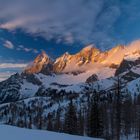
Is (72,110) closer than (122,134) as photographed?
Yes

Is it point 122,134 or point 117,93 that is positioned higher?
point 117,93

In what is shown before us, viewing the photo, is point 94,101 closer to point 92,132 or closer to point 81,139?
point 92,132

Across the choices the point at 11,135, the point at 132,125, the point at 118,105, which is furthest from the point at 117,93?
the point at 132,125

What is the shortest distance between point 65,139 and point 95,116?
33576 mm

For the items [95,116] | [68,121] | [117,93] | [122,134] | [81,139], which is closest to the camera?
[81,139]

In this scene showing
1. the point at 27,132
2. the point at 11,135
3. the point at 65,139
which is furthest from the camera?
the point at 65,139

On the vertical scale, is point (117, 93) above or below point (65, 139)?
Result: above

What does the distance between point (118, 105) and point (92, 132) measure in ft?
28.2

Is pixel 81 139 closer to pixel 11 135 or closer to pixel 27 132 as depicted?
pixel 27 132

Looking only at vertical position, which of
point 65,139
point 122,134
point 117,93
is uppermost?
point 117,93

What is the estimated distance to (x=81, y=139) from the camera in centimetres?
4188

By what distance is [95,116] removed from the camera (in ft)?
231

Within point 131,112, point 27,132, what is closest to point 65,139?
point 27,132

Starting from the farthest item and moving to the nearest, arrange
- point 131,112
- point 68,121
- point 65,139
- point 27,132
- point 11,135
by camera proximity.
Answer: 1. point 131,112
2. point 68,121
3. point 65,139
4. point 27,132
5. point 11,135
